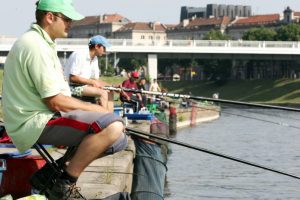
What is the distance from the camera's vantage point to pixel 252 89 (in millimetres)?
108188

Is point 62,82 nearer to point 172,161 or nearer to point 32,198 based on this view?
point 32,198

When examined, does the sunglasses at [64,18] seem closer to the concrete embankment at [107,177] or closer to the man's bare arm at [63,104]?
the man's bare arm at [63,104]

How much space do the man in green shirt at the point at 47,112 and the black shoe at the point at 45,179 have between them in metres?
0.17

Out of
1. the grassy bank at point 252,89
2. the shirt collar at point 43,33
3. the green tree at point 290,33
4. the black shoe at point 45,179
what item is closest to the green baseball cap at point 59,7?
the shirt collar at point 43,33

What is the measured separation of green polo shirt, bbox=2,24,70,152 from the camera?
5.62 m

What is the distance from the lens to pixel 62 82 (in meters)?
5.81

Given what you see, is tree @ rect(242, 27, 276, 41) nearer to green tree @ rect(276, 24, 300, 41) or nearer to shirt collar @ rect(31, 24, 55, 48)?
green tree @ rect(276, 24, 300, 41)

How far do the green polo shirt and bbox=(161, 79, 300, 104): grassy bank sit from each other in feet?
273

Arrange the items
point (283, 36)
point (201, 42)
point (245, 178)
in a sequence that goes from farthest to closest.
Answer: point (283, 36) < point (201, 42) < point (245, 178)

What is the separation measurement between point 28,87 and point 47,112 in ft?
0.63

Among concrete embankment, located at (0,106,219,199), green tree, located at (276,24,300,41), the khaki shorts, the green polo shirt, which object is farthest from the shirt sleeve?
green tree, located at (276,24,300,41)

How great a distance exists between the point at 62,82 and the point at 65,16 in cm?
42

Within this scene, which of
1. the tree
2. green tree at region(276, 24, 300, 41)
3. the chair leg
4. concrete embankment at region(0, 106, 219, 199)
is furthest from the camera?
the tree

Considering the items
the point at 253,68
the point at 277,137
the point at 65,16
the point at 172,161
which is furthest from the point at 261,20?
the point at 65,16
